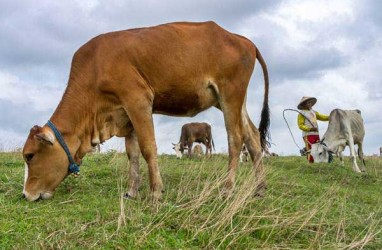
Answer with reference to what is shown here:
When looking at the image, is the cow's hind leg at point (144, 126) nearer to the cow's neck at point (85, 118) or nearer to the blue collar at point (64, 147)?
the cow's neck at point (85, 118)

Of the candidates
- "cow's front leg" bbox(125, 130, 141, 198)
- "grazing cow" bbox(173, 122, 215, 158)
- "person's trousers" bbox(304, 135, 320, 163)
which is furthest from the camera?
"grazing cow" bbox(173, 122, 215, 158)

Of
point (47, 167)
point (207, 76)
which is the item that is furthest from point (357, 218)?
point (47, 167)

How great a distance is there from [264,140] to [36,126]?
3682 millimetres

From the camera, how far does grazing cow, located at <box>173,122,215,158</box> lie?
72.3 ft

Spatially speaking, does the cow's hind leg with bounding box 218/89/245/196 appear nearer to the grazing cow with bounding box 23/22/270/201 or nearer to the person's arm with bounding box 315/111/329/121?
the grazing cow with bounding box 23/22/270/201

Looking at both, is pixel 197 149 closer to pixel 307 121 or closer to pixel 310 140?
pixel 310 140

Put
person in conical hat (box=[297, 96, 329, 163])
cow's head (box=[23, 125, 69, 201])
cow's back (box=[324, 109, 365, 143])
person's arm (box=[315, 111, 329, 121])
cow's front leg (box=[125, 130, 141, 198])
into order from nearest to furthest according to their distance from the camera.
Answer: cow's head (box=[23, 125, 69, 201]) → cow's front leg (box=[125, 130, 141, 198]) → person in conical hat (box=[297, 96, 329, 163]) → cow's back (box=[324, 109, 365, 143]) → person's arm (box=[315, 111, 329, 121])

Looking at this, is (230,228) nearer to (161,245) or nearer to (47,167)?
(161,245)

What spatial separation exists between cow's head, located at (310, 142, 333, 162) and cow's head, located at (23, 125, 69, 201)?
918cm

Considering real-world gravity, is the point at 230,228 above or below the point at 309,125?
below

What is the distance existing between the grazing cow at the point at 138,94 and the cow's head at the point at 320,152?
716cm

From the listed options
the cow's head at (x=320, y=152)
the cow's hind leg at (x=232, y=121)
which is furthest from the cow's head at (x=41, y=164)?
the cow's head at (x=320, y=152)

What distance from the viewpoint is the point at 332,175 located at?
12320 millimetres

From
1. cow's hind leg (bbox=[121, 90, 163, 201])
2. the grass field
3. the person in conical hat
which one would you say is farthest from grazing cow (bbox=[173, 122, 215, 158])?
cow's hind leg (bbox=[121, 90, 163, 201])
